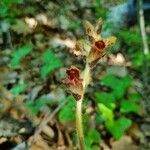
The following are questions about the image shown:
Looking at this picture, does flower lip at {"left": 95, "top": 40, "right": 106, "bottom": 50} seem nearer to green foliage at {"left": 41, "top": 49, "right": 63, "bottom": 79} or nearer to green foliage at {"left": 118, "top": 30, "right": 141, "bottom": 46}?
green foliage at {"left": 41, "top": 49, "right": 63, "bottom": 79}

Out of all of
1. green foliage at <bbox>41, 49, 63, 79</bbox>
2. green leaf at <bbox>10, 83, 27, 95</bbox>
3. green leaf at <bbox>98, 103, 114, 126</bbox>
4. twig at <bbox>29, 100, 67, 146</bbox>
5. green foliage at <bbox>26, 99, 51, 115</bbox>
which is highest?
green foliage at <bbox>41, 49, 63, 79</bbox>

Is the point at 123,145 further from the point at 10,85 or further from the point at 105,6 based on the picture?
the point at 105,6

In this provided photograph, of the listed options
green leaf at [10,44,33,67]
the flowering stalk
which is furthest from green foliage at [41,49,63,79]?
the flowering stalk

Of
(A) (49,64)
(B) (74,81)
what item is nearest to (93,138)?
(A) (49,64)

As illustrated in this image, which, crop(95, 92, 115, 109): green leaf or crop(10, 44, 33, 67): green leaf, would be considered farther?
crop(10, 44, 33, 67): green leaf

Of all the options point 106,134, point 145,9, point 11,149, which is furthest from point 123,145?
point 145,9

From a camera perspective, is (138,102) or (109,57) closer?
(138,102)
